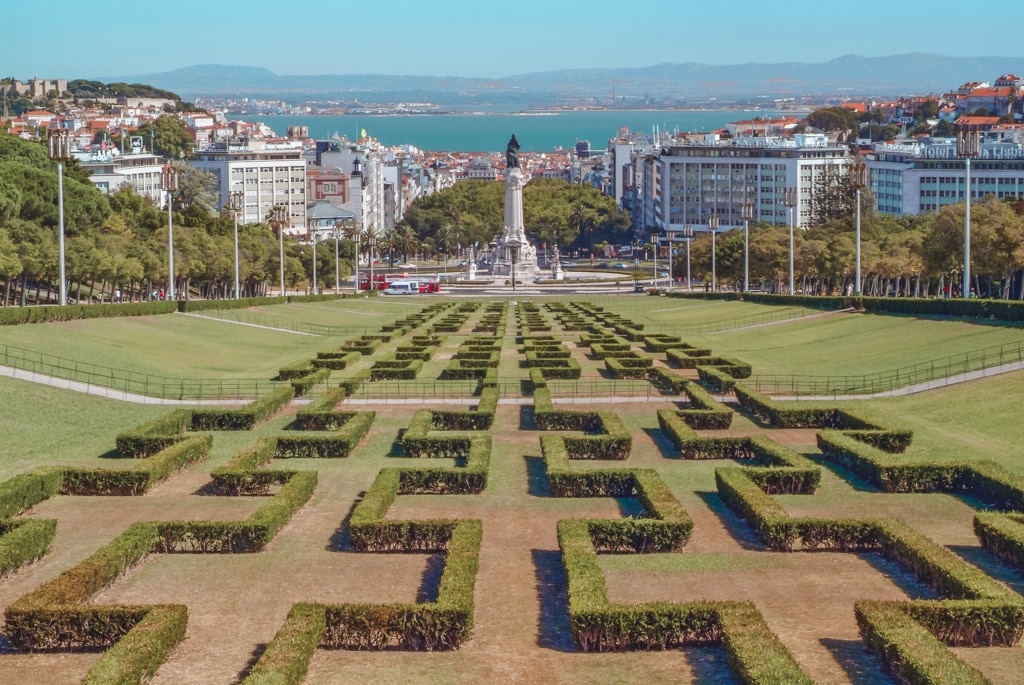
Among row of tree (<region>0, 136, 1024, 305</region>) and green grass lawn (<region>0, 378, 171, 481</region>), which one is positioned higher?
row of tree (<region>0, 136, 1024, 305</region>)

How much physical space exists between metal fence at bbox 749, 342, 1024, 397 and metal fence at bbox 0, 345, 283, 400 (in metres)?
18.7

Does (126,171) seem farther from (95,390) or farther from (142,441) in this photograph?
(142,441)

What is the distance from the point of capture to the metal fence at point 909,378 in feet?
159

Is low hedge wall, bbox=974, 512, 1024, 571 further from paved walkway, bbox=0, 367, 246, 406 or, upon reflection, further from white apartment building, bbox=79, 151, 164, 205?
white apartment building, bbox=79, 151, 164, 205

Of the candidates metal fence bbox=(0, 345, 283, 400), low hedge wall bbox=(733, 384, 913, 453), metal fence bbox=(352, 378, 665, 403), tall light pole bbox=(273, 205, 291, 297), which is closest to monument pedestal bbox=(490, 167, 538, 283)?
tall light pole bbox=(273, 205, 291, 297)

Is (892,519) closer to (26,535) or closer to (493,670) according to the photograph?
(493,670)

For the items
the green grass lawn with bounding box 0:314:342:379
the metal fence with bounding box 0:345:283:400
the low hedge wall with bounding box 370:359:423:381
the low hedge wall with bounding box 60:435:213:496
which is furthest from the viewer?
the green grass lawn with bounding box 0:314:342:379

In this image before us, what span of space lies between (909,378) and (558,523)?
86.3 feet

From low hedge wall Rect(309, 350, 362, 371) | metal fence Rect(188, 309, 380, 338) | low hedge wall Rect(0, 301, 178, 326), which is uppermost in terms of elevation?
low hedge wall Rect(0, 301, 178, 326)

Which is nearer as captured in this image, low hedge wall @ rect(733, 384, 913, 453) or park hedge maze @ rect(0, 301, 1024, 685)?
park hedge maze @ rect(0, 301, 1024, 685)

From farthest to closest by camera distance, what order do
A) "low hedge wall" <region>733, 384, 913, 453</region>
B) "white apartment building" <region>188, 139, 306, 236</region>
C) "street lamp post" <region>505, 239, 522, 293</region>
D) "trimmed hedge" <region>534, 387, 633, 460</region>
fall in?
1. "white apartment building" <region>188, 139, 306, 236</region>
2. "street lamp post" <region>505, 239, 522, 293</region>
3. "trimmed hedge" <region>534, 387, 633, 460</region>
4. "low hedge wall" <region>733, 384, 913, 453</region>

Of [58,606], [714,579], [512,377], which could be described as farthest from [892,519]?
[512,377]

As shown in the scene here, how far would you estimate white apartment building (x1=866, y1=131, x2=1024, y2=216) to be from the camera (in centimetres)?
16162

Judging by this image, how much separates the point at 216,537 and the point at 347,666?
7.62 metres
